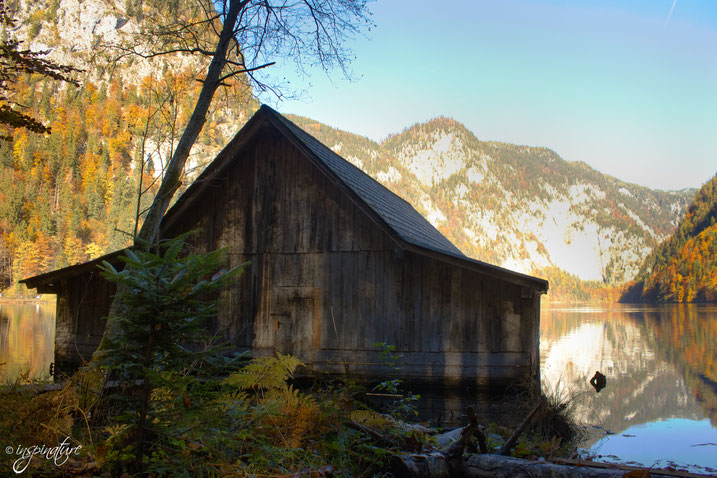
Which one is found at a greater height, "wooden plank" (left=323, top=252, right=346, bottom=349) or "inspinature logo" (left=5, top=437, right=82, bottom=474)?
"wooden plank" (left=323, top=252, right=346, bottom=349)

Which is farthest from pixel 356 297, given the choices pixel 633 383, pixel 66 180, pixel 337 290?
pixel 66 180

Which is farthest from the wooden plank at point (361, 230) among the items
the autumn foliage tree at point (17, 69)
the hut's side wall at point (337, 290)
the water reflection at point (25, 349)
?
the water reflection at point (25, 349)

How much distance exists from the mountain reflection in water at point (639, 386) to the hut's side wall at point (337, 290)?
2028 mm

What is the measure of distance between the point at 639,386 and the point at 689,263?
286 feet

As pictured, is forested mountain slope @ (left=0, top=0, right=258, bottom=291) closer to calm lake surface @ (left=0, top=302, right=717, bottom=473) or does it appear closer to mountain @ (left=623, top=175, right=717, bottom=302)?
calm lake surface @ (left=0, top=302, right=717, bottom=473)

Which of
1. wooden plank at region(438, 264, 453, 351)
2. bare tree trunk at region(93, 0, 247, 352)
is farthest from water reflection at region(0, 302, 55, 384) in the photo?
wooden plank at region(438, 264, 453, 351)

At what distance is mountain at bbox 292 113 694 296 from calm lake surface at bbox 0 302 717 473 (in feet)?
342

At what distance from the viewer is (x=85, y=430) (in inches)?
153

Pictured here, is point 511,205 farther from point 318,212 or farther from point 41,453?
point 41,453

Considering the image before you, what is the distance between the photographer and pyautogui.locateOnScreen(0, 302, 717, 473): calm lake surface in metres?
9.35

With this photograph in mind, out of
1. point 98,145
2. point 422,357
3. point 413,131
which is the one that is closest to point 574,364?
point 422,357

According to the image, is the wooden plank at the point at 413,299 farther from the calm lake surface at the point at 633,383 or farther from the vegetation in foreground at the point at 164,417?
the vegetation in foreground at the point at 164,417

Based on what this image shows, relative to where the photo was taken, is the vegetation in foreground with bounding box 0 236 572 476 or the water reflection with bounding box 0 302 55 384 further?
the water reflection with bounding box 0 302 55 384

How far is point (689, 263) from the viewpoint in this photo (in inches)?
3418
